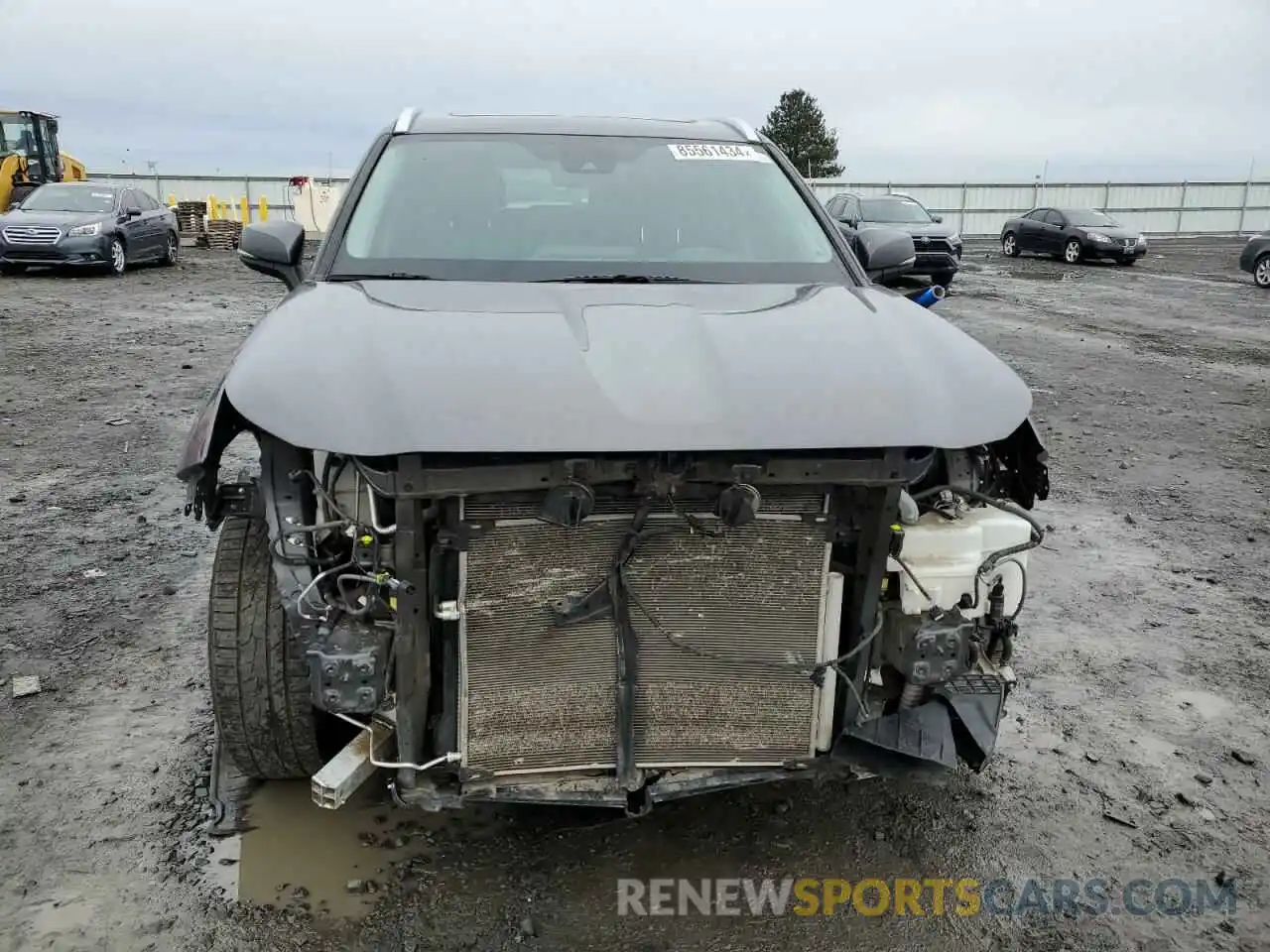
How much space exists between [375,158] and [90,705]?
216 cm

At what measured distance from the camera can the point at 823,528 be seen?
2.46 meters

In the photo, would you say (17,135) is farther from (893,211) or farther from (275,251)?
(275,251)

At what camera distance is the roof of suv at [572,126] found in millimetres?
3885

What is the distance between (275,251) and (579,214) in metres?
1.09

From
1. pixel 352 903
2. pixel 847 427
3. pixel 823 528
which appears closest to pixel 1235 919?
pixel 823 528

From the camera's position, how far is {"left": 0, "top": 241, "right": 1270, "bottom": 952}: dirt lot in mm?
2564

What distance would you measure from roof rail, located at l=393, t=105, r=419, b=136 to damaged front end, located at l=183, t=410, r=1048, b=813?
5.61 ft

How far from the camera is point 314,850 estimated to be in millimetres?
2809

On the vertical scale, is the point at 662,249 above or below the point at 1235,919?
above

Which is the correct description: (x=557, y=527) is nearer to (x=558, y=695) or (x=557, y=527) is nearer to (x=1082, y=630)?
(x=558, y=695)

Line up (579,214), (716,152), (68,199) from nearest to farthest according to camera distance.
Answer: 1. (579,214)
2. (716,152)
3. (68,199)

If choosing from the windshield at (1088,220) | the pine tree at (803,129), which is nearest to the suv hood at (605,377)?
Result: the windshield at (1088,220)

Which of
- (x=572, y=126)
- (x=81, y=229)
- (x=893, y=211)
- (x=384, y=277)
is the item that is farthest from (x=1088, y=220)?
(x=384, y=277)

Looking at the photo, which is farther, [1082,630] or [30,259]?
[30,259]
